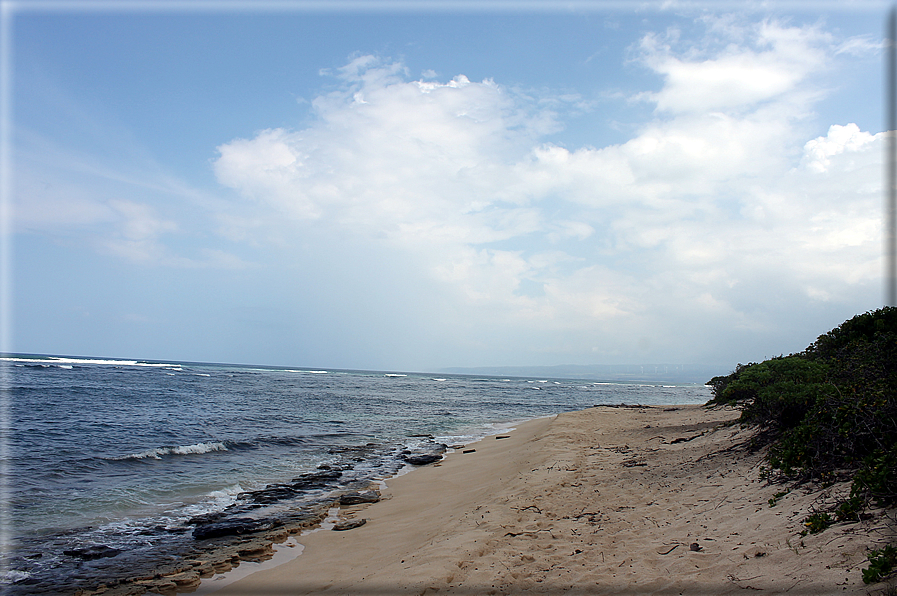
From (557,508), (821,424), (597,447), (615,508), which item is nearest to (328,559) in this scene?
(557,508)

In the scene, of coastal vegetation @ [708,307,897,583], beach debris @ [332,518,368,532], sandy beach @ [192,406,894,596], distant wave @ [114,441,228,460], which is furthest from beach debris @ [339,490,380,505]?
distant wave @ [114,441,228,460]

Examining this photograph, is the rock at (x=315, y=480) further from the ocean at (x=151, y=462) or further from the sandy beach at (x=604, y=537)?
the sandy beach at (x=604, y=537)

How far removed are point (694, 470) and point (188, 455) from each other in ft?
54.6

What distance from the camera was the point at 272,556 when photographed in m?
7.95

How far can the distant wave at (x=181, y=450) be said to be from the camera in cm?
1570

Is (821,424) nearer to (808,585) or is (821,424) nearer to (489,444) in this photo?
(808,585)

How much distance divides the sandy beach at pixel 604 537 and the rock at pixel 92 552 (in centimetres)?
325

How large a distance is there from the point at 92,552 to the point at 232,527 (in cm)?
237

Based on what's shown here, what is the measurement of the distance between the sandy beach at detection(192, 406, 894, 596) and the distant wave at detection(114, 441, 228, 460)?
9.61 metres

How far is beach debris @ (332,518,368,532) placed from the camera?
9.12 m

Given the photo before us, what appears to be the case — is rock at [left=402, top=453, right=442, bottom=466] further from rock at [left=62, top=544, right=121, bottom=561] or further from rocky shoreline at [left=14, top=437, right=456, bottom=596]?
rock at [left=62, top=544, right=121, bottom=561]

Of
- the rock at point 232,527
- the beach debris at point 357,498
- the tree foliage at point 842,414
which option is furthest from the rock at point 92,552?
the tree foliage at point 842,414

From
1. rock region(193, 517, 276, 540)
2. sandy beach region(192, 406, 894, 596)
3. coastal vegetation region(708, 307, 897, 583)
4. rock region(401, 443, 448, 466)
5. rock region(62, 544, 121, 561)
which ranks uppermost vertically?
coastal vegetation region(708, 307, 897, 583)

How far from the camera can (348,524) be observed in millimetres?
9281
